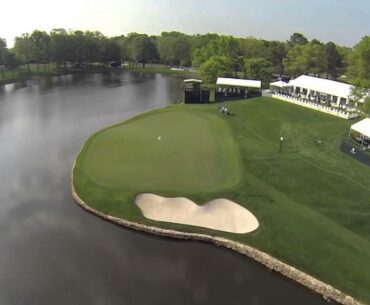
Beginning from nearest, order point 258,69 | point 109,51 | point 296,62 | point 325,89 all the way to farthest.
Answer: point 325,89 → point 258,69 → point 296,62 → point 109,51

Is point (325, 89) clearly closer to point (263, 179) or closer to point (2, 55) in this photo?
point (263, 179)

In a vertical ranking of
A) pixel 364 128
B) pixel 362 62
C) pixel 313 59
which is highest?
pixel 313 59

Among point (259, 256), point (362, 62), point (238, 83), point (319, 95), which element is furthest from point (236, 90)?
point (259, 256)

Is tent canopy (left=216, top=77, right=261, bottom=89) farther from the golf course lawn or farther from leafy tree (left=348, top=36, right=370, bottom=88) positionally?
the golf course lawn

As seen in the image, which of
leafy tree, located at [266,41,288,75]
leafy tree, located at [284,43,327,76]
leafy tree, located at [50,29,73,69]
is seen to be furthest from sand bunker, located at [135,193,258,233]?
leafy tree, located at [50,29,73,69]

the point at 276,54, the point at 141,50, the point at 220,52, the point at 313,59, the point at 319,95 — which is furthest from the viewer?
the point at 141,50

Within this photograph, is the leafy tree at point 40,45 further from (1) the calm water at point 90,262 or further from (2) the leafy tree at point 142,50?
(1) the calm water at point 90,262
